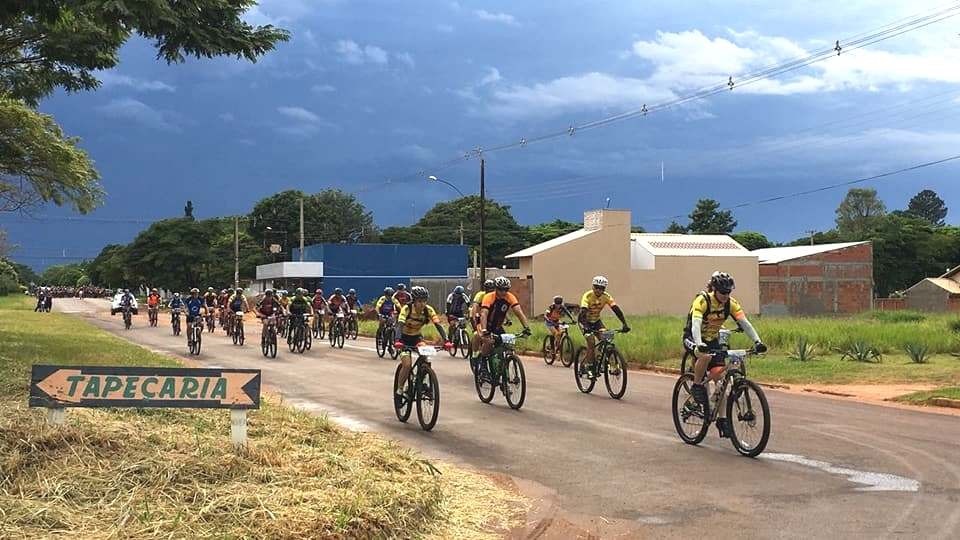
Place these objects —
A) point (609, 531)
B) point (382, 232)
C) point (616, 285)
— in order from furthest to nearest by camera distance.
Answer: point (382, 232) < point (616, 285) < point (609, 531)

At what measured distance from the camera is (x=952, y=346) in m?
22.7

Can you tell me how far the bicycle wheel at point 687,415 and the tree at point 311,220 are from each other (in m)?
84.2

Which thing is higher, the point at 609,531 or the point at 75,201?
the point at 75,201

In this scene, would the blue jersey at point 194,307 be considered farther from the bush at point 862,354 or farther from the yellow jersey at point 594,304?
the bush at point 862,354

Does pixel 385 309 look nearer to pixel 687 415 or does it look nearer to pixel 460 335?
pixel 460 335

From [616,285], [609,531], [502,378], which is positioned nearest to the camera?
[609,531]

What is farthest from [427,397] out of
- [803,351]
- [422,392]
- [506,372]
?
[803,351]

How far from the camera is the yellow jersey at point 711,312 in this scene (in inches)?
383

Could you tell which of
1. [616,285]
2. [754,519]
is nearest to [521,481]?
[754,519]

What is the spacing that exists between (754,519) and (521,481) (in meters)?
2.24

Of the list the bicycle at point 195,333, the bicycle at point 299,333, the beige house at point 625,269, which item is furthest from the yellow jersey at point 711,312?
the beige house at point 625,269

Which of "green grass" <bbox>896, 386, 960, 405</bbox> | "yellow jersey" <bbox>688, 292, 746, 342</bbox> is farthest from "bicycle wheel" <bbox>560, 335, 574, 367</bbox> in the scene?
"yellow jersey" <bbox>688, 292, 746, 342</bbox>

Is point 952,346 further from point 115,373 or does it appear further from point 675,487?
point 115,373

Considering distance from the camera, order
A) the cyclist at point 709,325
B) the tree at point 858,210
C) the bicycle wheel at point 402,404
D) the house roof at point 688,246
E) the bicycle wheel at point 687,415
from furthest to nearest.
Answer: the tree at point 858,210 < the house roof at point 688,246 < the bicycle wheel at point 402,404 < the bicycle wheel at point 687,415 < the cyclist at point 709,325
